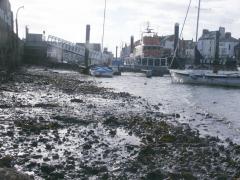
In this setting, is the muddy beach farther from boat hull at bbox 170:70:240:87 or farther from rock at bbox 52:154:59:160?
boat hull at bbox 170:70:240:87

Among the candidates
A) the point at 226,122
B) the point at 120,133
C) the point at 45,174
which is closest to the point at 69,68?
the point at 226,122

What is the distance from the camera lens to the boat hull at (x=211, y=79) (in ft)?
178

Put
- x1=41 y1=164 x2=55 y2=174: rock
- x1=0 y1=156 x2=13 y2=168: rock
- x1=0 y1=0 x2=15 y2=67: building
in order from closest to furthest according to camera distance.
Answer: x1=41 y1=164 x2=55 y2=174: rock
x1=0 y1=156 x2=13 y2=168: rock
x1=0 y1=0 x2=15 y2=67: building

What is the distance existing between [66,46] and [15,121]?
8159 cm

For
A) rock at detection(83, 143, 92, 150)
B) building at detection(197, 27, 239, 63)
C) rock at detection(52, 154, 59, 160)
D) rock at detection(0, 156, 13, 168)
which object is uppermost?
building at detection(197, 27, 239, 63)

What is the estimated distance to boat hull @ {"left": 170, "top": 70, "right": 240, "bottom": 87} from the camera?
54294 mm

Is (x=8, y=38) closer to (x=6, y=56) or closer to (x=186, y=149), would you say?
(x=6, y=56)

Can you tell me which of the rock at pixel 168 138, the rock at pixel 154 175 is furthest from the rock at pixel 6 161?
the rock at pixel 168 138

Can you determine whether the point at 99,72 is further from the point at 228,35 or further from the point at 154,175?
the point at 228,35

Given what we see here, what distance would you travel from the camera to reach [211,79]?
55469mm

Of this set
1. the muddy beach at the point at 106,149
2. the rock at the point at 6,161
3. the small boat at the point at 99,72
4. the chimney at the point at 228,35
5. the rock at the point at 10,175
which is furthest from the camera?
A: the chimney at the point at 228,35

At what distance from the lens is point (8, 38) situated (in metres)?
48.7

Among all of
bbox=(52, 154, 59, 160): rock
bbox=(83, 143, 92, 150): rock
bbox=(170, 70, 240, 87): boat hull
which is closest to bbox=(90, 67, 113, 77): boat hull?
bbox=(170, 70, 240, 87): boat hull

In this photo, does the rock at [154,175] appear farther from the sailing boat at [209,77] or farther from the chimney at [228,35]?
the chimney at [228,35]
